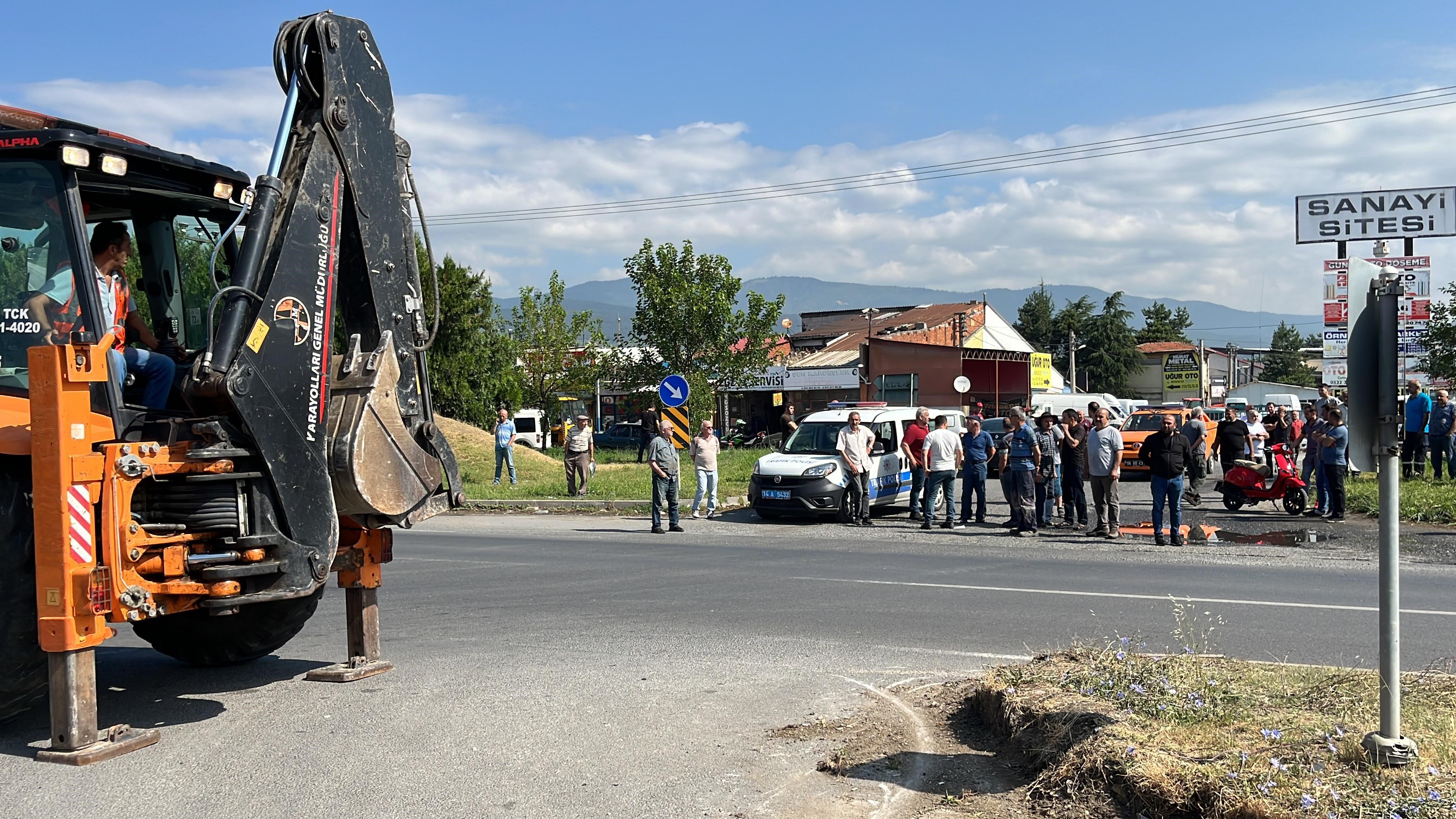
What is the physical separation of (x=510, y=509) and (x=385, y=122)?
55.7 feet

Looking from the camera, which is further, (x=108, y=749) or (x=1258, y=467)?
(x=1258, y=467)

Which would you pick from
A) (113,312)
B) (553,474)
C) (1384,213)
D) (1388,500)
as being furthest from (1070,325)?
(113,312)

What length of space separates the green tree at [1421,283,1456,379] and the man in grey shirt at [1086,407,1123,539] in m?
15.3

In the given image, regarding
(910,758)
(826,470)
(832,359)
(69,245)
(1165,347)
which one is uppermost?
(1165,347)

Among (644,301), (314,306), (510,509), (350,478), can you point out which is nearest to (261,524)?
(350,478)

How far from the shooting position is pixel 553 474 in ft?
110

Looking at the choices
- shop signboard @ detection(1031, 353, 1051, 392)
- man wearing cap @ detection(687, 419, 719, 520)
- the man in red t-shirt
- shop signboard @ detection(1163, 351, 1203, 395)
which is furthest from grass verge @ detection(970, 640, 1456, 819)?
shop signboard @ detection(1163, 351, 1203, 395)

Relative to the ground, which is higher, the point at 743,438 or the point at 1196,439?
the point at 1196,439

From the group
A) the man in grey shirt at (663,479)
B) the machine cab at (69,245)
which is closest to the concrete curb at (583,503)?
the man in grey shirt at (663,479)

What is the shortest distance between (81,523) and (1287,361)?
126274 millimetres

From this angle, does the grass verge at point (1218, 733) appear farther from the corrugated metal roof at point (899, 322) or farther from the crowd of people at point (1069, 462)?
the corrugated metal roof at point (899, 322)

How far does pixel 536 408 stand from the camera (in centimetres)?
6088

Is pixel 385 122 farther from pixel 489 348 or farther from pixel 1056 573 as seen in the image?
pixel 489 348

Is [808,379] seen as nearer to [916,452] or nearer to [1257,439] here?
[1257,439]
